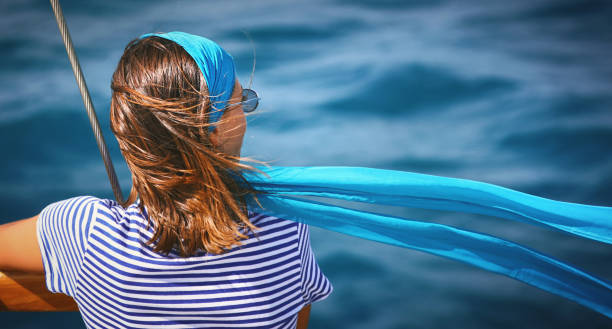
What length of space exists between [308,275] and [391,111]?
337cm

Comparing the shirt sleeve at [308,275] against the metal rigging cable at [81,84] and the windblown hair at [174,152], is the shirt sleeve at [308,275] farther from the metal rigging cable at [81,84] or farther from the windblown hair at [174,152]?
the metal rigging cable at [81,84]

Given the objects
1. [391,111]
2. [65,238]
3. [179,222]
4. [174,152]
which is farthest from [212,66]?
[391,111]

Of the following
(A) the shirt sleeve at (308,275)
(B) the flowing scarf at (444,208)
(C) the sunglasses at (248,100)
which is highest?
(C) the sunglasses at (248,100)

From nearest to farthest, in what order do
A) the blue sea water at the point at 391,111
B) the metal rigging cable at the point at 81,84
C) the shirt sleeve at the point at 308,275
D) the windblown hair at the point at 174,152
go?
1. the windblown hair at the point at 174,152
2. the shirt sleeve at the point at 308,275
3. the metal rigging cable at the point at 81,84
4. the blue sea water at the point at 391,111

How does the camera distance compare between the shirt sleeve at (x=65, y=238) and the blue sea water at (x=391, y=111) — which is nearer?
the shirt sleeve at (x=65, y=238)

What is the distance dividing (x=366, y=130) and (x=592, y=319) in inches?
82.2

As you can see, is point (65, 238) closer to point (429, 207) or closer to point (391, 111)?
point (429, 207)

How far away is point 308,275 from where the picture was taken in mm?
A: 880

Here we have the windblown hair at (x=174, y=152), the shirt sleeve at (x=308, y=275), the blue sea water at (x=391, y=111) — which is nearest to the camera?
the windblown hair at (x=174, y=152)

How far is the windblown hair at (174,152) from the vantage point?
720 mm

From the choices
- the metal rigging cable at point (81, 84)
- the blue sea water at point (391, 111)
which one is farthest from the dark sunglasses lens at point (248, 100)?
the blue sea water at point (391, 111)

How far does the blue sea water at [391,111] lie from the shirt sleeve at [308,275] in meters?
1.52

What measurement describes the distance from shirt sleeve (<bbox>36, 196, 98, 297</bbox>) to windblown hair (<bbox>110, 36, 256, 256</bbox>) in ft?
0.32

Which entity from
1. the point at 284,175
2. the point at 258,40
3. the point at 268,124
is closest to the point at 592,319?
the point at 284,175
